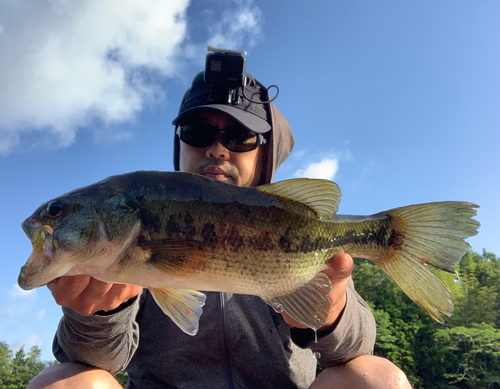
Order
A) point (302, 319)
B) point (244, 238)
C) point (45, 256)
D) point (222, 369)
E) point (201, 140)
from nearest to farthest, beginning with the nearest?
point (45, 256), point (244, 238), point (302, 319), point (222, 369), point (201, 140)

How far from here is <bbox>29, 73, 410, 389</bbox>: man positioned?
8.11 feet

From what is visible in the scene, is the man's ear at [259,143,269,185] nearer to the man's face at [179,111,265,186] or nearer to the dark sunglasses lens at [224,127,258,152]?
the man's face at [179,111,265,186]

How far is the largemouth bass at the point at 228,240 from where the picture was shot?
1.79 m

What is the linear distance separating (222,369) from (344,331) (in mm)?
1255

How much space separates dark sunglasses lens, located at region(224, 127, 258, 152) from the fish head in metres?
2.08

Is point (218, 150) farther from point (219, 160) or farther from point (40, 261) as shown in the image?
point (40, 261)

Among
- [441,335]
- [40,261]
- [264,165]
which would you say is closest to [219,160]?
[264,165]

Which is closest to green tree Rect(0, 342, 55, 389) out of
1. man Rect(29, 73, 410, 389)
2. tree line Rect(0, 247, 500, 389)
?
tree line Rect(0, 247, 500, 389)

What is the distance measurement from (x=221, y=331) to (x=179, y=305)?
139 centimetres

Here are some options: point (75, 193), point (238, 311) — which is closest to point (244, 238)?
point (75, 193)

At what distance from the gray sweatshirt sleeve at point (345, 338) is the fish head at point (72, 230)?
1.63m

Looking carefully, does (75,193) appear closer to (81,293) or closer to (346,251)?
(81,293)

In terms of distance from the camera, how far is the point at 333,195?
85.7 inches

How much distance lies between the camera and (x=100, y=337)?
8.57ft
